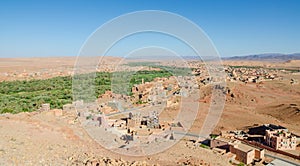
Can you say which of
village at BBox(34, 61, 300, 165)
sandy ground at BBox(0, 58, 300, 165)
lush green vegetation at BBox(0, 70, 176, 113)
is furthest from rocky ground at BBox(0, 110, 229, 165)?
lush green vegetation at BBox(0, 70, 176, 113)

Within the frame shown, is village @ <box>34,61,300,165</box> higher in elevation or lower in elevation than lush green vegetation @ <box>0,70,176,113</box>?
lower

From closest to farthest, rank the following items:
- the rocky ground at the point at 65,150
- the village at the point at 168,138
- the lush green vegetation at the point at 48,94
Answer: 1. the rocky ground at the point at 65,150
2. the village at the point at 168,138
3. the lush green vegetation at the point at 48,94

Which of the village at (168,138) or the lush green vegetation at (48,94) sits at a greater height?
the lush green vegetation at (48,94)

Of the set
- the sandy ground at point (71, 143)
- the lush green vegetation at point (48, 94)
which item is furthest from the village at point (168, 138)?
the lush green vegetation at point (48, 94)

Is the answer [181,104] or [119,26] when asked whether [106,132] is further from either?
[181,104]

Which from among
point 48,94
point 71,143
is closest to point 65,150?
point 71,143

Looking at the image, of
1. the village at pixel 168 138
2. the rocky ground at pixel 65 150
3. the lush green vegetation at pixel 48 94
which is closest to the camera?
the rocky ground at pixel 65 150

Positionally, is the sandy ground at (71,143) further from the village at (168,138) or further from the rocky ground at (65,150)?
the village at (168,138)

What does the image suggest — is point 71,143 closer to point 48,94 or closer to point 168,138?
point 168,138

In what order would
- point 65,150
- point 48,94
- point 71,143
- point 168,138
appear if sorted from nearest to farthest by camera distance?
point 65,150, point 71,143, point 168,138, point 48,94

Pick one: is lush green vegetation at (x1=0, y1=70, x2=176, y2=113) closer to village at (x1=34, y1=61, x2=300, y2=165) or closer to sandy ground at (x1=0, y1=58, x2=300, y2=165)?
village at (x1=34, y1=61, x2=300, y2=165)

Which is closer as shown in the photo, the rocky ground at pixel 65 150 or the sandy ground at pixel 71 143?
the rocky ground at pixel 65 150
